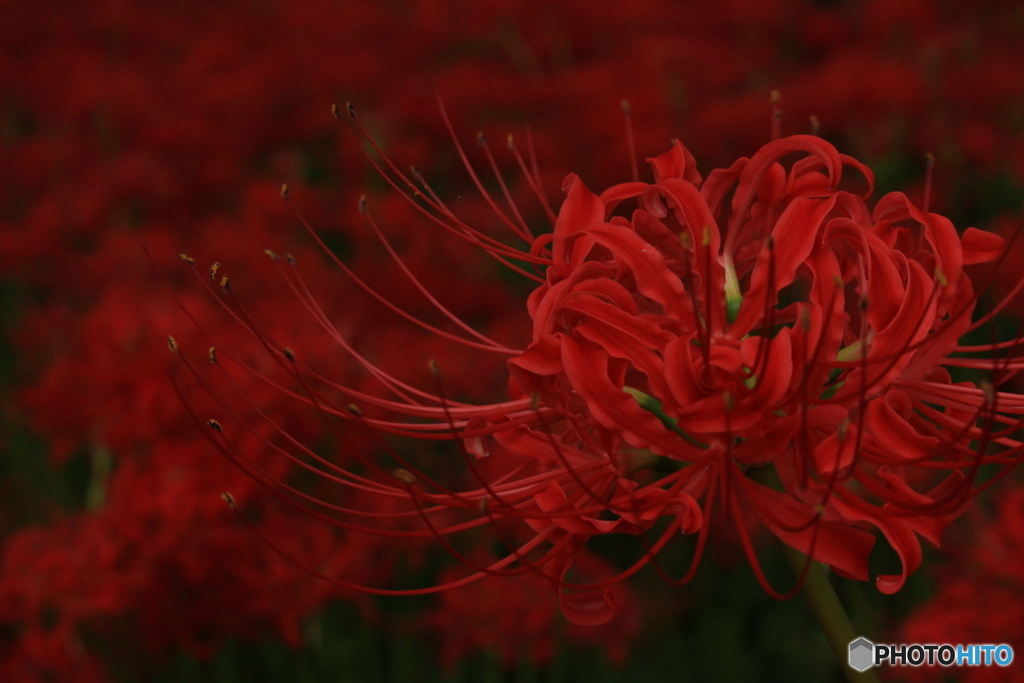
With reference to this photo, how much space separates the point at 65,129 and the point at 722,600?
2.70m

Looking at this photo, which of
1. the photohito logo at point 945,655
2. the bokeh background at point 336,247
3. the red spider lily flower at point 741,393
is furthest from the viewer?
the bokeh background at point 336,247

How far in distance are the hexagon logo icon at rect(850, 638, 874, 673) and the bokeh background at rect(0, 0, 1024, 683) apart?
51cm

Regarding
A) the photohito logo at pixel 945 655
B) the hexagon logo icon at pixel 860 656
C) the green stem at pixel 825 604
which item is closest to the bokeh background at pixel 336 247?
the photohito logo at pixel 945 655

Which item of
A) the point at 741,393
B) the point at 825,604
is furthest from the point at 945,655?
the point at 741,393

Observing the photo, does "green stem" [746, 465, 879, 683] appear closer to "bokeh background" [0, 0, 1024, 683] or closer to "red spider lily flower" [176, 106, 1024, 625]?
"red spider lily flower" [176, 106, 1024, 625]

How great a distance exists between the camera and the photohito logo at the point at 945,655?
4.15 feet

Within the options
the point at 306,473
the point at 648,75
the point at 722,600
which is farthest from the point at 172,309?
the point at 648,75

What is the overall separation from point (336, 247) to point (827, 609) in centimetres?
234

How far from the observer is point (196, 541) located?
1603 millimetres

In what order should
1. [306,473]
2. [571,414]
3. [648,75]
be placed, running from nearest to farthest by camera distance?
1. [571,414]
2. [306,473]
3. [648,75]

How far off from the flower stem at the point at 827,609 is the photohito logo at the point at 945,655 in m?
0.44

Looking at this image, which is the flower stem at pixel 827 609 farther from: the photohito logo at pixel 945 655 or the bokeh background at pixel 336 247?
the bokeh background at pixel 336 247

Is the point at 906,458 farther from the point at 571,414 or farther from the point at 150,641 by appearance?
the point at 150,641

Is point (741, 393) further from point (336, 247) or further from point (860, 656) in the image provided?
point (336, 247)
